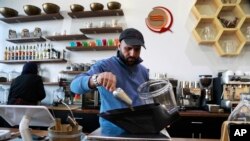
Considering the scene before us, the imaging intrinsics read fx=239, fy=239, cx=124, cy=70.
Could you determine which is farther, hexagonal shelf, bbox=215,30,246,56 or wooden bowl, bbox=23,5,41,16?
wooden bowl, bbox=23,5,41,16

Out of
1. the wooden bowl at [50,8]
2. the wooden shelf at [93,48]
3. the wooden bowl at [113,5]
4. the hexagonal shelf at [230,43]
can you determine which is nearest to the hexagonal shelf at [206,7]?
the hexagonal shelf at [230,43]

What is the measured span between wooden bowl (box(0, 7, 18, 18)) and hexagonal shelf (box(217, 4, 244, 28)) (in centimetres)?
345

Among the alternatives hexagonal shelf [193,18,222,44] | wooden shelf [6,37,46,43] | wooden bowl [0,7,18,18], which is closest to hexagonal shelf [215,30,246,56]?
hexagonal shelf [193,18,222,44]

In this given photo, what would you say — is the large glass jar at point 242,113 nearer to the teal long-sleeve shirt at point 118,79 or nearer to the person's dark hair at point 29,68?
the teal long-sleeve shirt at point 118,79

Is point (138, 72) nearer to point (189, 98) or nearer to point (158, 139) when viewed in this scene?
point (158, 139)

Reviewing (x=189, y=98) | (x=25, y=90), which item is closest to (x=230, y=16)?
(x=189, y=98)

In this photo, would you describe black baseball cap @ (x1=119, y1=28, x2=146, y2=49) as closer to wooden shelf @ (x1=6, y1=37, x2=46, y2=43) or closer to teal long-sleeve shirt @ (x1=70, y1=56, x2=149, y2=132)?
teal long-sleeve shirt @ (x1=70, y1=56, x2=149, y2=132)

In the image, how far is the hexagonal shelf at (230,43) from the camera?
355 cm

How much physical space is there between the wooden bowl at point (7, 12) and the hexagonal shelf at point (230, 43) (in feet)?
11.3

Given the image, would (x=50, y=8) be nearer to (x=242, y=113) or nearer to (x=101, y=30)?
(x=101, y=30)

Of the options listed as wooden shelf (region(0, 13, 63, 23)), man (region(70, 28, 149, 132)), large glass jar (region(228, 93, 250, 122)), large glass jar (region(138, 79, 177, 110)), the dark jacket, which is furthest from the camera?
wooden shelf (region(0, 13, 63, 23))

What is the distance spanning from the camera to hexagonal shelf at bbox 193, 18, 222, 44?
3613 millimetres

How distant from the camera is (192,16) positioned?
382 cm

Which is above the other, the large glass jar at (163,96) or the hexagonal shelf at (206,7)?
the hexagonal shelf at (206,7)
